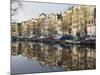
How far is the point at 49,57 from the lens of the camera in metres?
2.82

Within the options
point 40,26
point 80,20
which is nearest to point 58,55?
point 40,26

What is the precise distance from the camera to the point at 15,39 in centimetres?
266

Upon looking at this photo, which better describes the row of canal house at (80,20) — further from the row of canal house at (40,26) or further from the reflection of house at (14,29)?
the reflection of house at (14,29)

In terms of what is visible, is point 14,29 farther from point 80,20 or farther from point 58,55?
point 80,20

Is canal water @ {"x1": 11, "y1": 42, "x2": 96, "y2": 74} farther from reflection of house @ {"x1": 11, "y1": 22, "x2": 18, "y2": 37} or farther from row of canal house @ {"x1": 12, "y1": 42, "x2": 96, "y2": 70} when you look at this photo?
reflection of house @ {"x1": 11, "y1": 22, "x2": 18, "y2": 37}

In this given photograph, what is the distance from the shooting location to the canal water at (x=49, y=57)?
2676mm

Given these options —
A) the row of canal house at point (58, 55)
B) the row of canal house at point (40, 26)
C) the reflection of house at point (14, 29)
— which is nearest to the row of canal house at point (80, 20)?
the row of canal house at point (40, 26)

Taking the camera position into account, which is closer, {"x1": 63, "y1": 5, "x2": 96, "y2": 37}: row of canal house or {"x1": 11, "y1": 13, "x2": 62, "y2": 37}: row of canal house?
{"x1": 11, "y1": 13, "x2": 62, "y2": 37}: row of canal house

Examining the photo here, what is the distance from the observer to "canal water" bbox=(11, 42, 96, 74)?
268 cm

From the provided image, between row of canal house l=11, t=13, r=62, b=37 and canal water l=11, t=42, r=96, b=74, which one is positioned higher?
row of canal house l=11, t=13, r=62, b=37

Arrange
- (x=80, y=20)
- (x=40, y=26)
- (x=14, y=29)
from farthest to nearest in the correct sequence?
(x=80, y=20)
(x=40, y=26)
(x=14, y=29)

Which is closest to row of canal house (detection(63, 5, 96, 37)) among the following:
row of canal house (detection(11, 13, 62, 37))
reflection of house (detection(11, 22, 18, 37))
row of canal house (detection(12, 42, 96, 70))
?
row of canal house (detection(11, 13, 62, 37))

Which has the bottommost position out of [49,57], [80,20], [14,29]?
[49,57]

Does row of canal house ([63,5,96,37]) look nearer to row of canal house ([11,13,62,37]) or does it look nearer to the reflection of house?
row of canal house ([11,13,62,37])
